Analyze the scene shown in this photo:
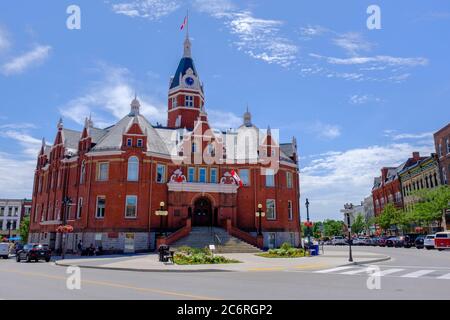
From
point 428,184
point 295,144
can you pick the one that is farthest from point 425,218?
point 295,144

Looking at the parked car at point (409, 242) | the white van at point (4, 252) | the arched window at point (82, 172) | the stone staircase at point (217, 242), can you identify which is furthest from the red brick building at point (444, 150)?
the white van at point (4, 252)

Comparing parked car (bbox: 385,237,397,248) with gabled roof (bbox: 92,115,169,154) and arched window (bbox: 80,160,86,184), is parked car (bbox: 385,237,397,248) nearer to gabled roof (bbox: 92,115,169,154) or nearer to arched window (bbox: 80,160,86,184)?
gabled roof (bbox: 92,115,169,154)

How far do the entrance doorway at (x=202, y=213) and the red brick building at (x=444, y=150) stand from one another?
37950 mm

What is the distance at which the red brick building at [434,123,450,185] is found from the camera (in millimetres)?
55906

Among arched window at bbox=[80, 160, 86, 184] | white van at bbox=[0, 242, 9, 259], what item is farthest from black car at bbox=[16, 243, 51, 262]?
arched window at bbox=[80, 160, 86, 184]

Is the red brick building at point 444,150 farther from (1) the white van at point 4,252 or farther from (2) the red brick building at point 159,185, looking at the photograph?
(1) the white van at point 4,252

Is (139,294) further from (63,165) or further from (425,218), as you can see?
(425,218)

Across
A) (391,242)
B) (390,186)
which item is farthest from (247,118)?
(390,186)

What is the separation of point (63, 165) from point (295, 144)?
98.4ft

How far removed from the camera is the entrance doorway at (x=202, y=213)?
42031 millimetres

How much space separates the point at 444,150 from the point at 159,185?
44.6 meters

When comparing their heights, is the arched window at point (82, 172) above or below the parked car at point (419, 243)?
above

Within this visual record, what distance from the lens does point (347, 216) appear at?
30.0 meters

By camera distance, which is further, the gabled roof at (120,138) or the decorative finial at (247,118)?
the decorative finial at (247,118)
